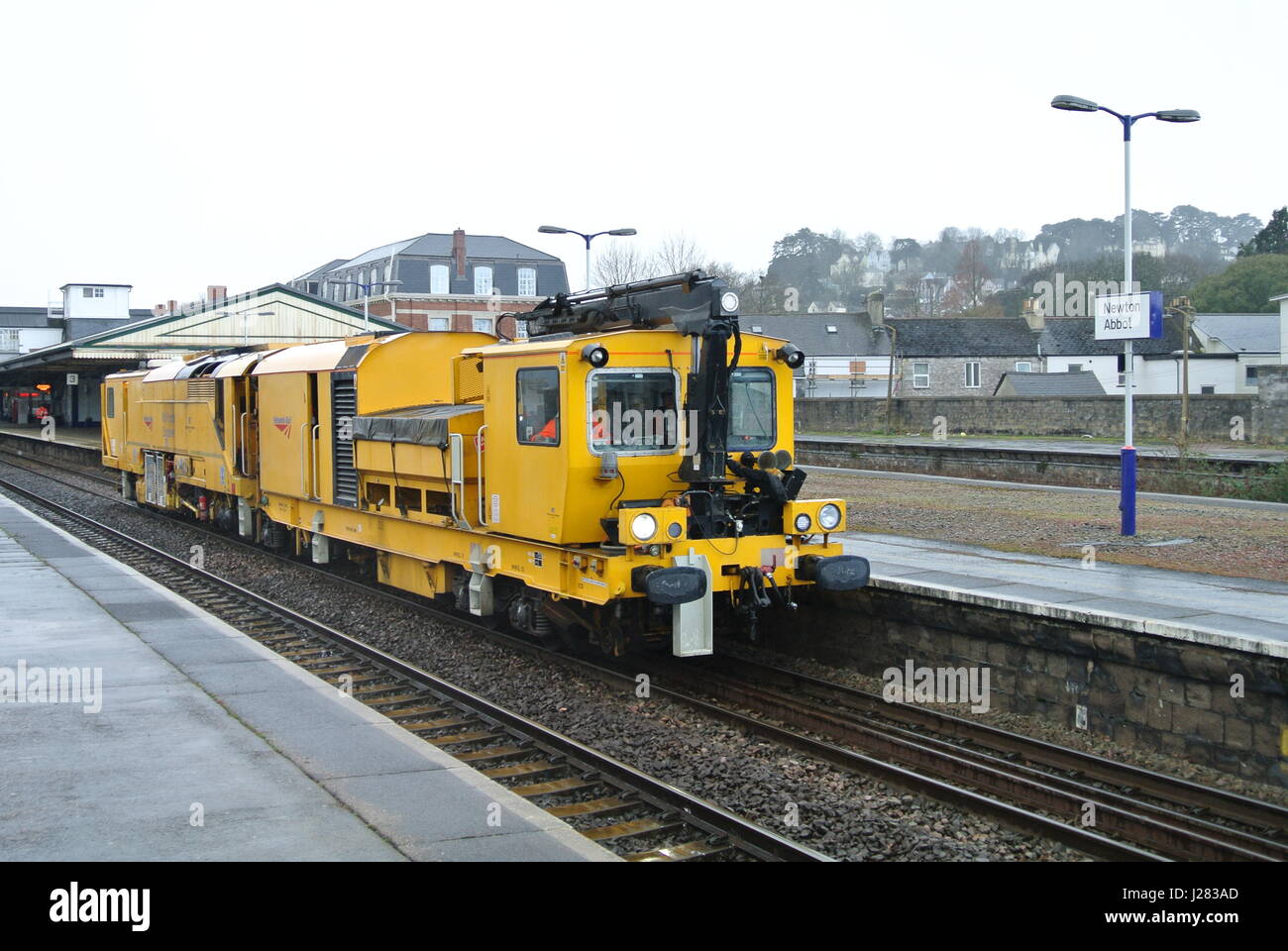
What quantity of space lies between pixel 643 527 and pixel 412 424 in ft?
12.2

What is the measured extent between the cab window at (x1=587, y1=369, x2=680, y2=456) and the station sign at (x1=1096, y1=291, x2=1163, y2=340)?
31.0 feet

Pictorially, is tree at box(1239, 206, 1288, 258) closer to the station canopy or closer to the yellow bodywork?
the station canopy

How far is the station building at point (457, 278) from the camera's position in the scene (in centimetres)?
7000

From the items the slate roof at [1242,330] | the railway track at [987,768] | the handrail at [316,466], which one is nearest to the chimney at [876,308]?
the slate roof at [1242,330]

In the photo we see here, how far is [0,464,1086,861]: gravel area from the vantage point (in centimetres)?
757

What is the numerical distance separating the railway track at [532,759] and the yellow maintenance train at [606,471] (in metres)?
1.33

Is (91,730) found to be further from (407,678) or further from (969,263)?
(969,263)

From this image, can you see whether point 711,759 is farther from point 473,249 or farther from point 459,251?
point 473,249

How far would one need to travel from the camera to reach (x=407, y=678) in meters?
11.4

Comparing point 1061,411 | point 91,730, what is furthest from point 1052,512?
point 1061,411

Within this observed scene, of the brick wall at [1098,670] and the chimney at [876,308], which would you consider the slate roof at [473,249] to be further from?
the brick wall at [1098,670]

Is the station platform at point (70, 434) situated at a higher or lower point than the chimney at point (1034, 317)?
lower

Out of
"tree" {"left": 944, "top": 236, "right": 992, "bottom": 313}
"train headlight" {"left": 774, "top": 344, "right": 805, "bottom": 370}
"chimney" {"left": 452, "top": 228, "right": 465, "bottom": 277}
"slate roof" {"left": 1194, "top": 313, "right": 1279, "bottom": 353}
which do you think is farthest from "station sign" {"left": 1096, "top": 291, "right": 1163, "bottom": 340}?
"tree" {"left": 944, "top": 236, "right": 992, "bottom": 313}

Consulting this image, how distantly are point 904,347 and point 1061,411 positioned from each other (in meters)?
21.0
